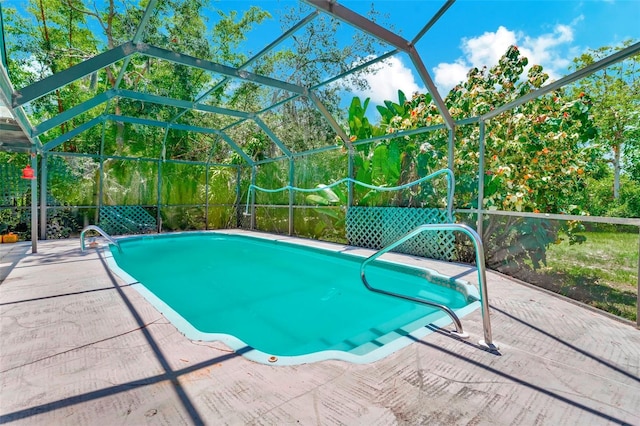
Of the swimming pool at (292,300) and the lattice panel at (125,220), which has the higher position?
the lattice panel at (125,220)

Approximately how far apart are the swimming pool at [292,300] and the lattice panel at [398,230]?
1143mm

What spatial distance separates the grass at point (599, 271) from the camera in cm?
282

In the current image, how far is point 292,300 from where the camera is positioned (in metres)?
4.49

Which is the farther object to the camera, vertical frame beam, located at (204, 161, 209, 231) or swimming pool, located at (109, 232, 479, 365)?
vertical frame beam, located at (204, 161, 209, 231)

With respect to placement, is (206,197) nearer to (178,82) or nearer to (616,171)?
(178,82)

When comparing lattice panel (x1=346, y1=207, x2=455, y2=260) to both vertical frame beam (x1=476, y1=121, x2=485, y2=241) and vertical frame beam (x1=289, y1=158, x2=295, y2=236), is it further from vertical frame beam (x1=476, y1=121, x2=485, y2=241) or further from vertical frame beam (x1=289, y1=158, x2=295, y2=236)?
vertical frame beam (x1=289, y1=158, x2=295, y2=236)

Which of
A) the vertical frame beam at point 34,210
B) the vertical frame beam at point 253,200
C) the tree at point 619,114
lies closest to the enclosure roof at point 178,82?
the vertical frame beam at point 253,200

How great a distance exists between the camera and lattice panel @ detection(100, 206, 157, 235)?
927 centimetres

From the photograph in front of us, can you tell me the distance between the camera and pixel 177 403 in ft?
5.19

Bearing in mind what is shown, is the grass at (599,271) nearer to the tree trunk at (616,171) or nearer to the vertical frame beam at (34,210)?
the tree trunk at (616,171)

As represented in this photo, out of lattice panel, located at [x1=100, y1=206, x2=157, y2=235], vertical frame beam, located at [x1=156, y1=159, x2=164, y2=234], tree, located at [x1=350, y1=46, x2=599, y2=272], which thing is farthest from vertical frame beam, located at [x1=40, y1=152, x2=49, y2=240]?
tree, located at [x1=350, y1=46, x2=599, y2=272]

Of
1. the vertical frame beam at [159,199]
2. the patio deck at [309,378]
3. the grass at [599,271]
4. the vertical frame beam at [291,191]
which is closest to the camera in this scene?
the patio deck at [309,378]

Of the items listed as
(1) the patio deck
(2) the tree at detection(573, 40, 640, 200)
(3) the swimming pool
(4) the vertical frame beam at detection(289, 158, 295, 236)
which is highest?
(2) the tree at detection(573, 40, 640, 200)

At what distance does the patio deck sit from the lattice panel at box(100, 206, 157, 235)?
733 cm
